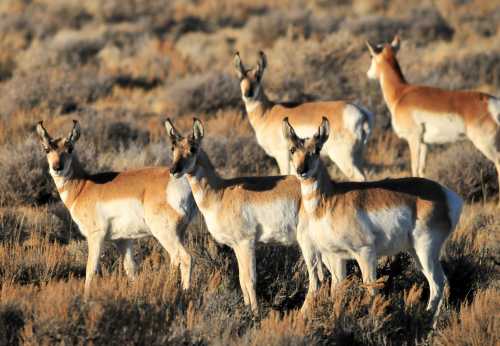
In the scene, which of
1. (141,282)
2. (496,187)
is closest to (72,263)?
(141,282)

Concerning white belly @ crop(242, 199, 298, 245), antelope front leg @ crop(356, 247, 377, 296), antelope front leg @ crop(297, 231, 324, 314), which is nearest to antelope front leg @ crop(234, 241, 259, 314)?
white belly @ crop(242, 199, 298, 245)

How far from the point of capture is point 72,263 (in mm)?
7484

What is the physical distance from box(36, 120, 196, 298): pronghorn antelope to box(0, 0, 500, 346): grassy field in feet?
0.91

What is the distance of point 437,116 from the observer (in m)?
10.6

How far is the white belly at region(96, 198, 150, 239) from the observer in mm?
7059

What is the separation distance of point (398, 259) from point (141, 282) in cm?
247

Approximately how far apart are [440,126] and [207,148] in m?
2.92

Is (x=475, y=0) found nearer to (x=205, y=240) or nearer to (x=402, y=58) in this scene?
(x=402, y=58)

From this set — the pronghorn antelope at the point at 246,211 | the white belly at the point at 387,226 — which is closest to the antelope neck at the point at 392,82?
the pronghorn antelope at the point at 246,211

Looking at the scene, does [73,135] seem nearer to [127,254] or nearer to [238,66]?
[127,254]

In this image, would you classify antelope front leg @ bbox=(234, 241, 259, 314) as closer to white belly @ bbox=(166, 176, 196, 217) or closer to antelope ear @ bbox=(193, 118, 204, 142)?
white belly @ bbox=(166, 176, 196, 217)

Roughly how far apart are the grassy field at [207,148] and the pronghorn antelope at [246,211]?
278mm

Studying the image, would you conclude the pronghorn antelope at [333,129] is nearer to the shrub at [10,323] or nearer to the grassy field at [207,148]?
the grassy field at [207,148]

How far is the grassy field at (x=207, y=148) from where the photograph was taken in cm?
540
